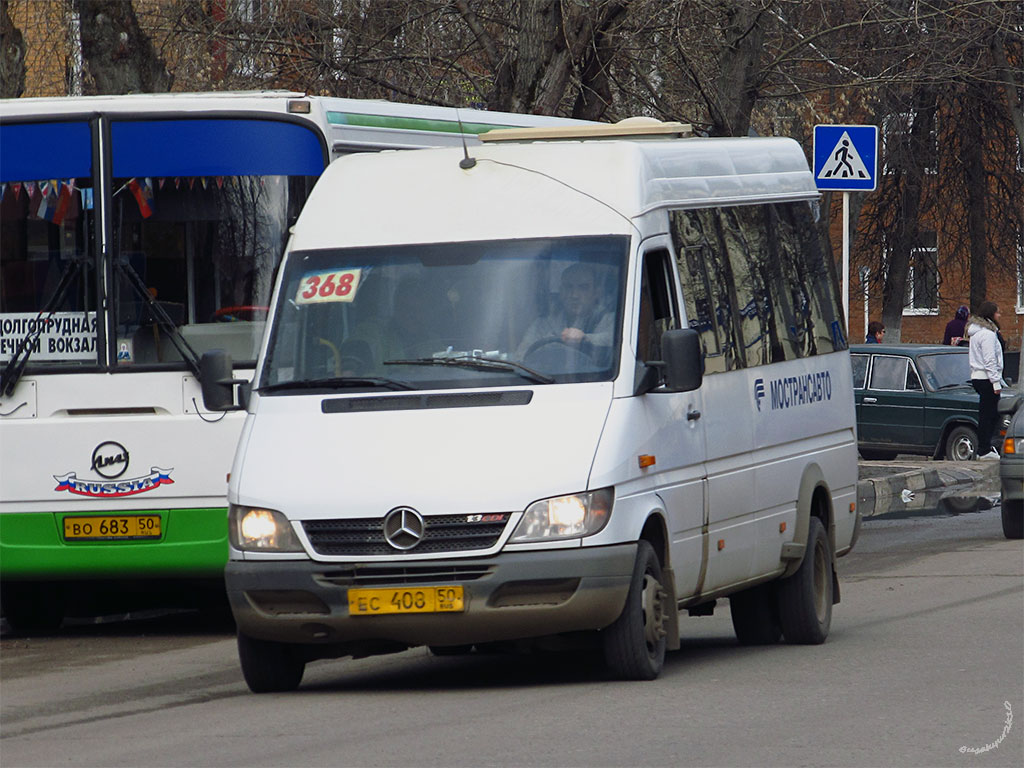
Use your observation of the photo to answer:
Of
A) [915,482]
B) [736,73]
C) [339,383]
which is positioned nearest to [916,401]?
[915,482]

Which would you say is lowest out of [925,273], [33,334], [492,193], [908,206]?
[33,334]

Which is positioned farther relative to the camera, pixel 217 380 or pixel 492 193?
pixel 217 380

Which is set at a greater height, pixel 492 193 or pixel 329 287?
pixel 492 193

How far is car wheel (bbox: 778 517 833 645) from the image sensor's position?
1081 centimetres

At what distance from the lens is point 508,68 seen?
18.3 m

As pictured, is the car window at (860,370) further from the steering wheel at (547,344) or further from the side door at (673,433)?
the steering wheel at (547,344)

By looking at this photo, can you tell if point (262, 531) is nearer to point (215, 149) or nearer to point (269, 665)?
point (269, 665)

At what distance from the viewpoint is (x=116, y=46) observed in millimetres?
17344

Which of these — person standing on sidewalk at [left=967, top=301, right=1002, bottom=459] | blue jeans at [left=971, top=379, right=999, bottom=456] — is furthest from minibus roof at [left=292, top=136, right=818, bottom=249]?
blue jeans at [left=971, top=379, right=999, bottom=456]

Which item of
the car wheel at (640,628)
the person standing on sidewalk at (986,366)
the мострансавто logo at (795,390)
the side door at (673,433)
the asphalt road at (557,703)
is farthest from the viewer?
the person standing on sidewalk at (986,366)

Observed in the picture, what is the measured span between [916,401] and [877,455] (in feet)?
4.57

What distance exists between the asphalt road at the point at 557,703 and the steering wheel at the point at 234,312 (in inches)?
72.9

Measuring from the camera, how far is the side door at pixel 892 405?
27.0m

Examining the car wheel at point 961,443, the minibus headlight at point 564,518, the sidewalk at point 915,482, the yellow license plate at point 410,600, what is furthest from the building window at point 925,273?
the yellow license plate at point 410,600
